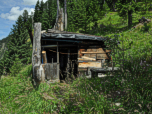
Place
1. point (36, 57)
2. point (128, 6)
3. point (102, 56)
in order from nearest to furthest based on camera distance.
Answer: point (36, 57)
point (102, 56)
point (128, 6)

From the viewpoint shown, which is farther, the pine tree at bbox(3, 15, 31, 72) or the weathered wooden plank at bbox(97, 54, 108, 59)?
the pine tree at bbox(3, 15, 31, 72)

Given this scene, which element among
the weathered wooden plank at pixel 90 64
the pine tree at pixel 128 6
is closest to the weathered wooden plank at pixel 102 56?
the weathered wooden plank at pixel 90 64

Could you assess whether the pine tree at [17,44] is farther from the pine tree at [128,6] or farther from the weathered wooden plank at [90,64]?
the pine tree at [128,6]

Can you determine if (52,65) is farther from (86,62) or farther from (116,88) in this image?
(116,88)

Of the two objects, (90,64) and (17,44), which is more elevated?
(17,44)

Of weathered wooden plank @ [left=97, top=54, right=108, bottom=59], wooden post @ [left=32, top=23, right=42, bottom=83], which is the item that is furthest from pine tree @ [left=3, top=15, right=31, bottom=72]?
weathered wooden plank @ [left=97, top=54, right=108, bottom=59]

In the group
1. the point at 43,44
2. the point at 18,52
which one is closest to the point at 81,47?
the point at 43,44

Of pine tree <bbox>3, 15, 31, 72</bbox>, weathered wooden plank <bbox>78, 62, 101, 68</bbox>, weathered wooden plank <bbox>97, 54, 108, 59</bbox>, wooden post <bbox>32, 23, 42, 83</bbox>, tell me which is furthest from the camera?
pine tree <bbox>3, 15, 31, 72</bbox>

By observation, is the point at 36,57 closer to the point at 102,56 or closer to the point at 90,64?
the point at 90,64

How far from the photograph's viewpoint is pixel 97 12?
22797 millimetres

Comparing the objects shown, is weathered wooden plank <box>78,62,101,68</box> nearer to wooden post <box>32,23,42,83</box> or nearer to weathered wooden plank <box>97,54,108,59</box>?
weathered wooden plank <box>97,54,108,59</box>


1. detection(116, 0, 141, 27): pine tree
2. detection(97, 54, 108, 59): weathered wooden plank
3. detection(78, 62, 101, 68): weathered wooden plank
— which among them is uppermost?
detection(116, 0, 141, 27): pine tree

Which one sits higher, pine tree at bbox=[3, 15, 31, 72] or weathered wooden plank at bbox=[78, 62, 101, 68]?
pine tree at bbox=[3, 15, 31, 72]

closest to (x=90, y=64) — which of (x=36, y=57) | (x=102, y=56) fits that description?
(x=102, y=56)
